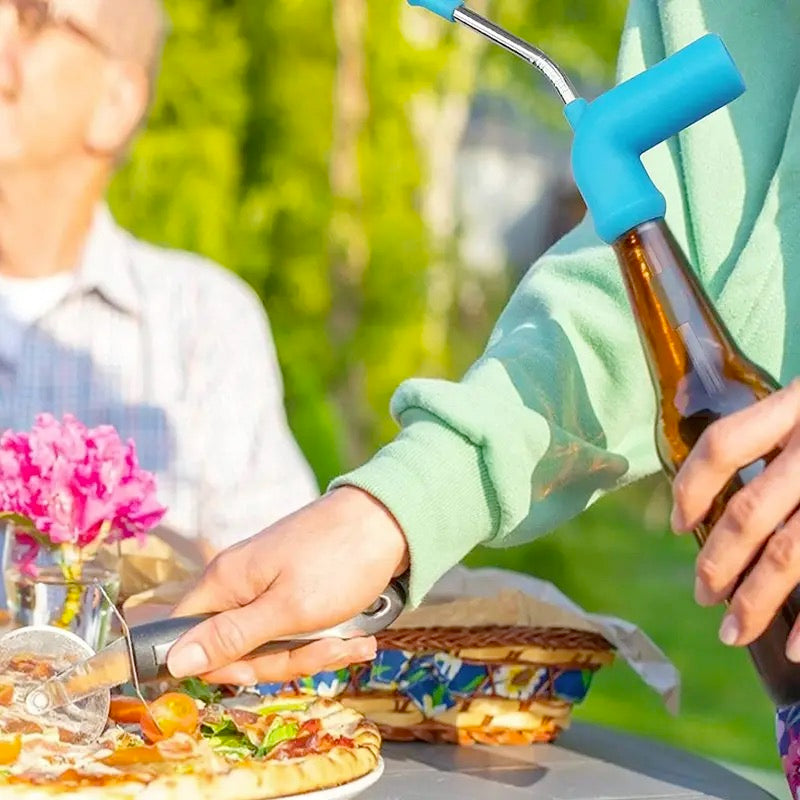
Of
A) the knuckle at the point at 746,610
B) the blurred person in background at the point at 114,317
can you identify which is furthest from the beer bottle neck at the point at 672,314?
the blurred person in background at the point at 114,317

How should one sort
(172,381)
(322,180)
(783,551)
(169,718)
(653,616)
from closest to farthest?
(783,551), (169,718), (172,381), (322,180), (653,616)

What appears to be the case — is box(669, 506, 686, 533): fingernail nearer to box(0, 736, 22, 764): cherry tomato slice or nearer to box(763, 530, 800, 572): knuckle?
box(763, 530, 800, 572): knuckle

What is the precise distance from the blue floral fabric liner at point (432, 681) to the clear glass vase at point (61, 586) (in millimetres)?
168

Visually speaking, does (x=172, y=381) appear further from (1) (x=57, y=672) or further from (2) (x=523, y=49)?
(2) (x=523, y=49)

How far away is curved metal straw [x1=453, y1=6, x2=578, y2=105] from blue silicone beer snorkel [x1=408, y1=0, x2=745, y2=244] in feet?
0.17

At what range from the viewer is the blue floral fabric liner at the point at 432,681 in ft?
3.78

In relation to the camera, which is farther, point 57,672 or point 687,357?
point 57,672

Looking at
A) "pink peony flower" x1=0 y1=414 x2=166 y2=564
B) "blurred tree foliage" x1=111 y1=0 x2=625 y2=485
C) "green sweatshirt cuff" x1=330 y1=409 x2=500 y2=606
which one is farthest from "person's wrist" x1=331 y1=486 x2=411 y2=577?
"blurred tree foliage" x1=111 y1=0 x2=625 y2=485

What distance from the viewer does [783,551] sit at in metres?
0.68

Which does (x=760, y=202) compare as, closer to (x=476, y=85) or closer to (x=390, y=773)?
(x=390, y=773)

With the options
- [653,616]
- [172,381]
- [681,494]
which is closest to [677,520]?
[681,494]

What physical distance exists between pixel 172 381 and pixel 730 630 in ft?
6.08

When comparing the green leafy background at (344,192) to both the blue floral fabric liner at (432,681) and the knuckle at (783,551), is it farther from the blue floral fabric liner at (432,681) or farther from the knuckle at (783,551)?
the knuckle at (783,551)

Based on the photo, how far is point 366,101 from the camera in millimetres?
4598
